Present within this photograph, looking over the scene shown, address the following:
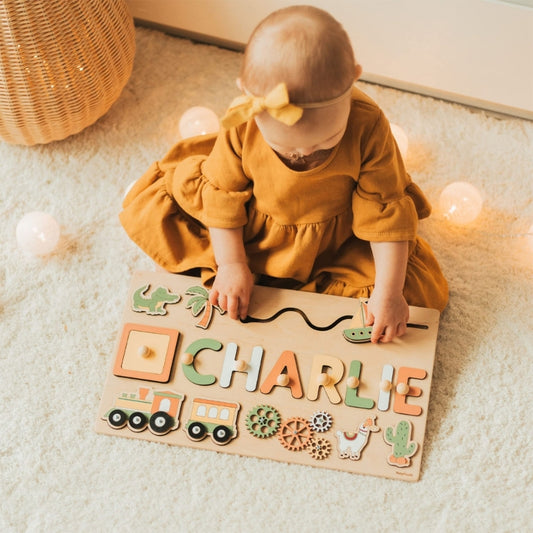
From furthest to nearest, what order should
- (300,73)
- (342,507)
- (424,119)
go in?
(424,119) < (342,507) < (300,73)

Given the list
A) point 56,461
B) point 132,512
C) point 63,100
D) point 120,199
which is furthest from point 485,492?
point 63,100

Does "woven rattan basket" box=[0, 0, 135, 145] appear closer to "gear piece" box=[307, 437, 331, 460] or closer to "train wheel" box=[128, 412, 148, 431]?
"train wheel" box=[128, 412, 148, 431]

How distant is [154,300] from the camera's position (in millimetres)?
1017

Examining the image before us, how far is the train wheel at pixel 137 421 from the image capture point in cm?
97

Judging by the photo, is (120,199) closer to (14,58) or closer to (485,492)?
(14,58)

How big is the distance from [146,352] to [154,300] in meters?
0.08

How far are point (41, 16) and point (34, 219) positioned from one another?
298 millimetres

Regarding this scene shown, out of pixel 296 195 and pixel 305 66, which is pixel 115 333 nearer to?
pixel 296 195

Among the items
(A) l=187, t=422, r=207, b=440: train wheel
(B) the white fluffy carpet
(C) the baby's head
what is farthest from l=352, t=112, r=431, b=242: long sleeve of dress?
(A) l=187, t=422, r=207, b=440: train wheel

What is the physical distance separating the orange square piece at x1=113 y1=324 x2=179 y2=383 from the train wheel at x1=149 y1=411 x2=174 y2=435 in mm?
47

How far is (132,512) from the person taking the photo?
95 centimetres

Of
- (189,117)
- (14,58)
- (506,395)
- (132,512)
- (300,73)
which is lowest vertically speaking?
(132,512)

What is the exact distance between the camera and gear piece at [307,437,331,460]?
37.2 inches

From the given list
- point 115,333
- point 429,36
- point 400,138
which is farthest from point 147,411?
point 429,36
